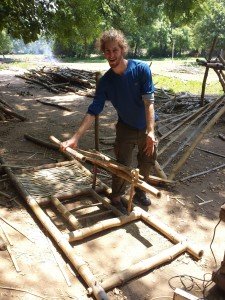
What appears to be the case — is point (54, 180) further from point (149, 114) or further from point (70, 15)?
point (70, 15)

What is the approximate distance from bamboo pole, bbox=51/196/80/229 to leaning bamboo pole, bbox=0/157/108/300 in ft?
0.70

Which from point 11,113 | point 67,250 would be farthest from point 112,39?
point 11,113

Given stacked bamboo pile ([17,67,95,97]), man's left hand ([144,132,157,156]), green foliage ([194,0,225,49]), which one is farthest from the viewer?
green foliage ([194,0,225,49])

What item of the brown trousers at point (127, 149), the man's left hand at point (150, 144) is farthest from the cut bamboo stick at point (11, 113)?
the man's left hand at point (150, 144)

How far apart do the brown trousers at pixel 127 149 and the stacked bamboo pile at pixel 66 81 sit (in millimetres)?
8075

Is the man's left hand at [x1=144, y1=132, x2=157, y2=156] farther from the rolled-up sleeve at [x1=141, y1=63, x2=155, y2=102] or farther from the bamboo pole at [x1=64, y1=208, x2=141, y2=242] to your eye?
the bamboo pole at [x1=64, y1=208, x2=141, y2=242]

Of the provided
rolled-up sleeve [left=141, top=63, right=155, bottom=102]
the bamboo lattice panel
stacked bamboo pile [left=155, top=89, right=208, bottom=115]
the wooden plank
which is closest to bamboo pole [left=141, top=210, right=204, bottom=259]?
the wooden plank

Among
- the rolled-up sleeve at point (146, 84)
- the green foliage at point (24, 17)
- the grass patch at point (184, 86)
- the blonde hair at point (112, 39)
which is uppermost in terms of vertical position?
the green foliage at point (24, 17)

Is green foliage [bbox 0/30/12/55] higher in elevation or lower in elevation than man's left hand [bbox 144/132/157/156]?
higher

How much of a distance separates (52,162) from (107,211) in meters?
1.89

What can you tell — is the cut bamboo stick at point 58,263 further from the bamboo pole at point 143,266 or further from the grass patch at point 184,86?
the grass patch at point 184,86

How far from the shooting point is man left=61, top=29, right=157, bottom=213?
3.15 m

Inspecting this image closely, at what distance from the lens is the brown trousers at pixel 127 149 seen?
3.64 metres

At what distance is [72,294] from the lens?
265 cm
